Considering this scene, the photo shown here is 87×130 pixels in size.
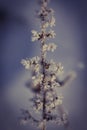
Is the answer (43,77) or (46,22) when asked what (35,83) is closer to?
(43,77)

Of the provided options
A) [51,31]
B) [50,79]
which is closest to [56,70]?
[50,79]

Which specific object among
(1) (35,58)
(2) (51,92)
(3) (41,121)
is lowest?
(3) (41,121)

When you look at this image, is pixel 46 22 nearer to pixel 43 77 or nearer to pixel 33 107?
pixel 43 77

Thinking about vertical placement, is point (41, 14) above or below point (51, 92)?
above

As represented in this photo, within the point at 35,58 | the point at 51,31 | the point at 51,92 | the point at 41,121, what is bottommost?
the point at 41,121

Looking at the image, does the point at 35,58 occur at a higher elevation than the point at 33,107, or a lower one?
higher

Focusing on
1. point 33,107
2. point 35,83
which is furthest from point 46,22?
point 33,107

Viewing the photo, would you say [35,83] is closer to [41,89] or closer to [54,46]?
[41,89]
